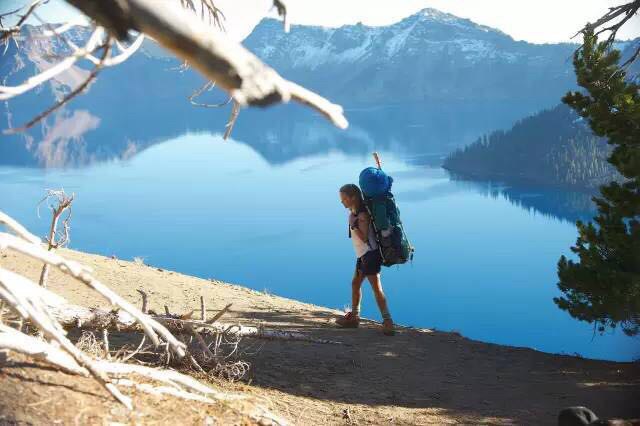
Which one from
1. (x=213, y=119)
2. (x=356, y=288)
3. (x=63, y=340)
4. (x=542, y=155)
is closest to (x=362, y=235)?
(x=356, y=288)

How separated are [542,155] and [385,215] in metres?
95.0

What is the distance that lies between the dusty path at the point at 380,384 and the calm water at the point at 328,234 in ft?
80.3

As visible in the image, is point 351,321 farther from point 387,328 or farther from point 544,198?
point 544,198

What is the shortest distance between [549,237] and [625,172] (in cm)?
5356

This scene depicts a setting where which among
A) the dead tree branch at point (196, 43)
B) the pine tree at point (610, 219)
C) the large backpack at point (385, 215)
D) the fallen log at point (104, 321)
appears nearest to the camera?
the dead tree branch at point (196, 43)

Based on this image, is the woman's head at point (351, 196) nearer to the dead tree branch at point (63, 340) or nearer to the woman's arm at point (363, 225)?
the woman's arm at point (363, 225)

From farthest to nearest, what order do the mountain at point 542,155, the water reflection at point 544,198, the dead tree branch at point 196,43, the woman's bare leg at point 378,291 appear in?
the mountain at point 542,155 < the water reflection at point 544,198 < the woman's bare leg at point 378,291 < the dead tree branch at point 196,43

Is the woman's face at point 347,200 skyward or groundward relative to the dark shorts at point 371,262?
skyward

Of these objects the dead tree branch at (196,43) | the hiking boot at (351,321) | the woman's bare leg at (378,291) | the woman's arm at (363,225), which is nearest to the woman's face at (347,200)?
the woman's arm at (363,225)

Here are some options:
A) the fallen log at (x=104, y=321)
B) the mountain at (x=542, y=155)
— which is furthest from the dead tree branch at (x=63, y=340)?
the mountain at (x=542, y=155)

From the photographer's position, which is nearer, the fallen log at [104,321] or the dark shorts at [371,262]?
the fallen log at [104,321]

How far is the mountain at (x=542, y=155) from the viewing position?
86688mm

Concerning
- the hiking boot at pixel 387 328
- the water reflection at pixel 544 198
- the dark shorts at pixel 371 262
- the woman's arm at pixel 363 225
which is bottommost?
the hiking boot at pixel 387 328

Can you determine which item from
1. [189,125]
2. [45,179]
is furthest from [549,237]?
[189,125]
